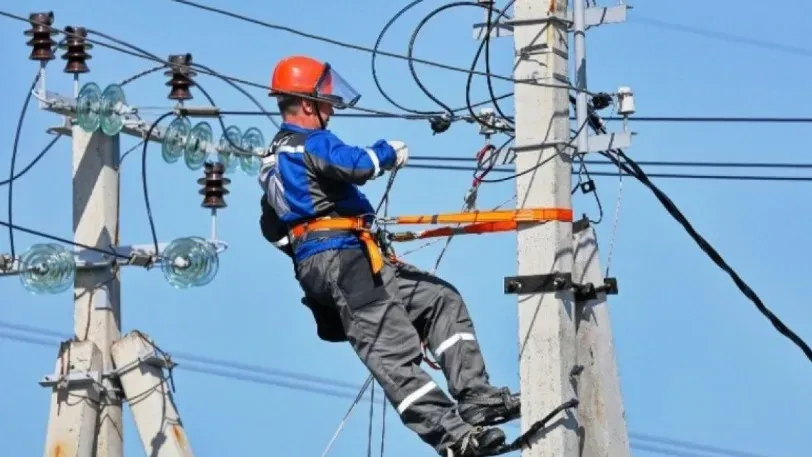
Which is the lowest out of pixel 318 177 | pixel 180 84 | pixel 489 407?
pixel 489 407

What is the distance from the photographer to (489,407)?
472 inches

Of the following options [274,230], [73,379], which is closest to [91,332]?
[73,379]

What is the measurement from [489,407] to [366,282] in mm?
856

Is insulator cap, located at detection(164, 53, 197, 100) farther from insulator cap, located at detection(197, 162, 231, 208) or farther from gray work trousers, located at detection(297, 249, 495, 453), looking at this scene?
gray work trousers, located at detection(297, 249, 495, 453)

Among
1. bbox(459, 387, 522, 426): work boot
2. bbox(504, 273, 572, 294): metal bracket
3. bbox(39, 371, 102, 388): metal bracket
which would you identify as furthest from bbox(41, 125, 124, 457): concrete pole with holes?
bbox(504, 273, 572, 294): metal bracket

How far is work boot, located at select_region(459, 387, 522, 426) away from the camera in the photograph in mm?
11914

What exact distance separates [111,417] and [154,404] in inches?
12.8

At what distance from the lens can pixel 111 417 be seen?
1612 centimetres

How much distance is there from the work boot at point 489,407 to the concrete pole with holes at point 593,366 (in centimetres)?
44

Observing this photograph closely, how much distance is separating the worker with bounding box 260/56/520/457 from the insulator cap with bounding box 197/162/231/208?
384cm

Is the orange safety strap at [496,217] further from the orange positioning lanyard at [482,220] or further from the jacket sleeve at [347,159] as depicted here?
the jacket sleeve at [347,159]

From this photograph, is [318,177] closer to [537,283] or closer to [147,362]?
[537,283]

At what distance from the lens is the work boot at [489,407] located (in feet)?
39.1

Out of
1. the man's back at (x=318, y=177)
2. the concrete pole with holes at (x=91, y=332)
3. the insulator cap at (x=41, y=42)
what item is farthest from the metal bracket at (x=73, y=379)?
the man's back at (x=318, y=177)
